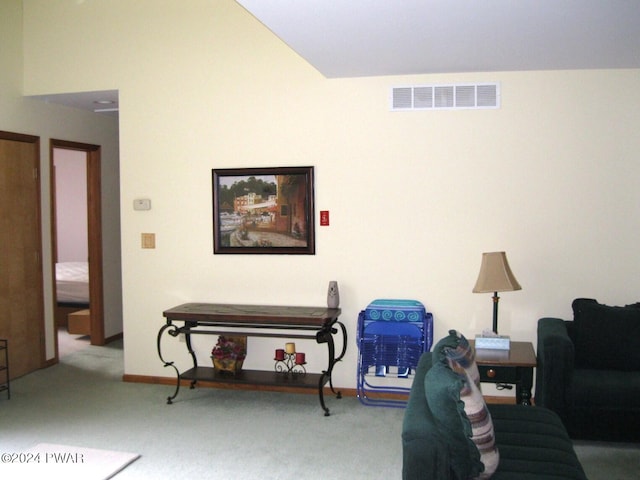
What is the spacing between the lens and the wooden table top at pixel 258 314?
14.7 feet

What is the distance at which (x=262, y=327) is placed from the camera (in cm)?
480

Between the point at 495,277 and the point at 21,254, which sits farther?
the point at 21,254

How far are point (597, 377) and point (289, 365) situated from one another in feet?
7.33

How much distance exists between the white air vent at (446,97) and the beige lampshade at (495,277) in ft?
3.84

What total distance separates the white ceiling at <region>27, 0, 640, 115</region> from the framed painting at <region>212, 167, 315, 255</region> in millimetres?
891

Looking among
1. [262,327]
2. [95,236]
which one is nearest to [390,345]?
[262,327]

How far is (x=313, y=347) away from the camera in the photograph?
4.96 m

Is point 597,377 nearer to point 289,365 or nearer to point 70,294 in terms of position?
point 289,365

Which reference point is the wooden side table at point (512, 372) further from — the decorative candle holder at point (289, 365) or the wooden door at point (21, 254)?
the wooden door at point (21, 254)

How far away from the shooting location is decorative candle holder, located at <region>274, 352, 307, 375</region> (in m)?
4.81

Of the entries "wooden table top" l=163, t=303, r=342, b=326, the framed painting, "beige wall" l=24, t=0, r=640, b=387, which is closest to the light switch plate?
"beige wall" l=24, t=0, r=640, b=387

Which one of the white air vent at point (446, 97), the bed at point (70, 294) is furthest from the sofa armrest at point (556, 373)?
the bed at point (70, 294)

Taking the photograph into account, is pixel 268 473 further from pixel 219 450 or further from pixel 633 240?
pixel 633 240

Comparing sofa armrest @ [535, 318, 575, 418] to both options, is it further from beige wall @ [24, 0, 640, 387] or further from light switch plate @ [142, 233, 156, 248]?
light switch plate @ [142, 233, 156, 248]
